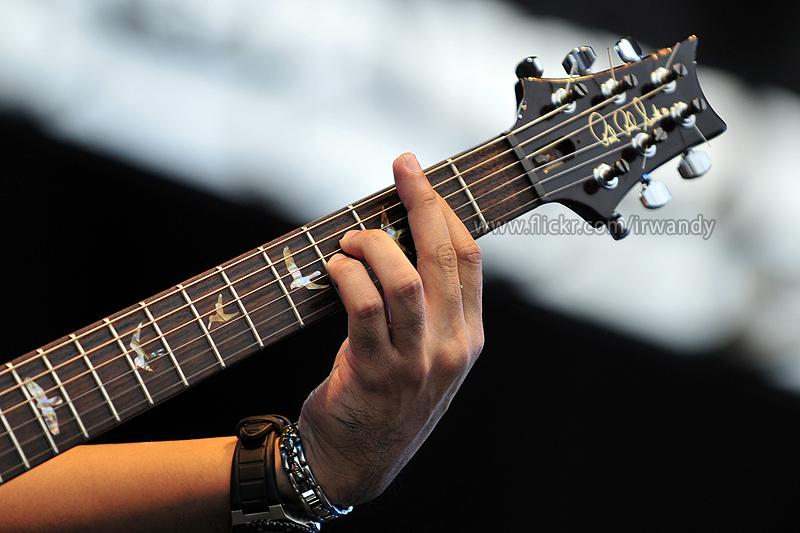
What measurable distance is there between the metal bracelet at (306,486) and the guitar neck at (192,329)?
20cm

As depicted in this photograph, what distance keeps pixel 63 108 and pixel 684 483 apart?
1.51 metres

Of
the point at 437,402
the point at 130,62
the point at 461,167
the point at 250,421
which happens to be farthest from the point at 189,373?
the point at 130,62

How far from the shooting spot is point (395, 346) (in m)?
0.68

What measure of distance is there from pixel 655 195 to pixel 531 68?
24cm

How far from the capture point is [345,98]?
3.71ft

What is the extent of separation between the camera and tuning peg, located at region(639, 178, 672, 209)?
0.72 meters

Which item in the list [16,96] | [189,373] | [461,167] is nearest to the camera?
[189,373]

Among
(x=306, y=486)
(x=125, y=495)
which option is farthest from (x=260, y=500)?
(x=125, y=495)

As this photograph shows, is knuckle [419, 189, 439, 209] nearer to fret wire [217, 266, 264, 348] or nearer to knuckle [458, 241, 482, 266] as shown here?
knuckle [458, 241, 482, 266]

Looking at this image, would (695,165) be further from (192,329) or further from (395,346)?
(192,329)

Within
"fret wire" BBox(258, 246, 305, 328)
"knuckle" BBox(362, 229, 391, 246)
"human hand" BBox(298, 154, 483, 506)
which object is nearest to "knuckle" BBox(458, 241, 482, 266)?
"human hand" BBox(298, 154, 483, 506)

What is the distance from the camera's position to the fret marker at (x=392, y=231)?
693mm

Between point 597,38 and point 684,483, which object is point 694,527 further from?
point 597,38
